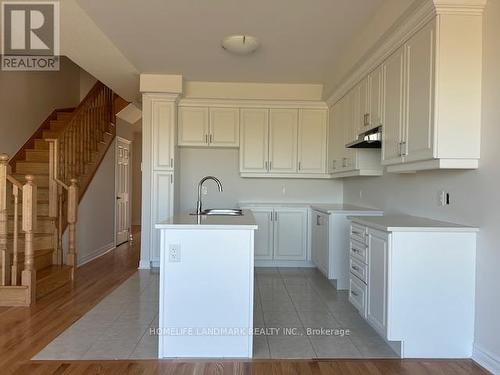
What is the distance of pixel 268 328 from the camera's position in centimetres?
288

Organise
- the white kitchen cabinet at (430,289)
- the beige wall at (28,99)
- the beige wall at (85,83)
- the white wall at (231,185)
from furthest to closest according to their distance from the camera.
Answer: the beige wall at (85,83) → the white wall at (231,185) → the beige wall at (28,99) → the white kitchen cabinet at (430,289)

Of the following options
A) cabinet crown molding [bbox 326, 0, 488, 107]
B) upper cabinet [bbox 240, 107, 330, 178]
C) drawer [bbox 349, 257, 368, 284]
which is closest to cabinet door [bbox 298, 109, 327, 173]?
upper cabinet [bbox 240, 107, 330, 178]

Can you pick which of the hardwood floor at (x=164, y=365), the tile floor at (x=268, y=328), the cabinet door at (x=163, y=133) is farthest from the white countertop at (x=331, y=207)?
the hardwood floor at (x=164, y=365)

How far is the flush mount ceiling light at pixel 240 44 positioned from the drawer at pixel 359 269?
7.85 feet

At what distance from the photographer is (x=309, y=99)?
5254 millimetres

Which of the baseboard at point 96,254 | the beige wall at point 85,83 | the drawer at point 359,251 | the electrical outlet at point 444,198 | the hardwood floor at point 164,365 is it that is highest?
the beige wall at point 85,83

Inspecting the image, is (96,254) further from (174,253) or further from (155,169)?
(174,253)

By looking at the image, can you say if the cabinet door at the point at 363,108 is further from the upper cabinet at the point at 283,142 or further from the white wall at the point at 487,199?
the upper cabinet at the point at 283,142

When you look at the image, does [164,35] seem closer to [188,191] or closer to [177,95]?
[177,95]

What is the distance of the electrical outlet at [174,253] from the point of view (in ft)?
7.73

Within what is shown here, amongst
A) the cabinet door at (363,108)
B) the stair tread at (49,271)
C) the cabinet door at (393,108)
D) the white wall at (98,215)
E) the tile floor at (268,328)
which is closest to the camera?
the tile floor at (268,328)

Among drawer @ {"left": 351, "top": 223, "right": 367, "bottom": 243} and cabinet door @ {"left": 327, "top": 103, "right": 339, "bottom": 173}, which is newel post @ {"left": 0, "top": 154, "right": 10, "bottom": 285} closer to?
drawer @ {"left": 351, "top": 223, "right": 367, "bottom": 243}

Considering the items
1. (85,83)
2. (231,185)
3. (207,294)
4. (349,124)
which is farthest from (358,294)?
(85,83)

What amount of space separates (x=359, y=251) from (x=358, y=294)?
388 millimetres
